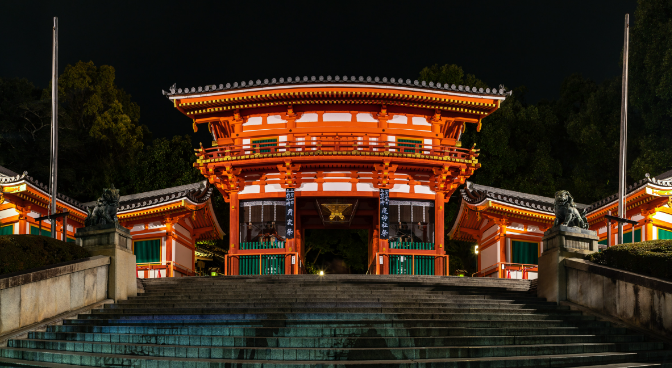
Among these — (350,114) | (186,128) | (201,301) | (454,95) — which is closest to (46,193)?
(350,114)

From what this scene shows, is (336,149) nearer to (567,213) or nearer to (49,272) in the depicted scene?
(567,213)

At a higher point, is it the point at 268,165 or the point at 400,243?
the point at 268,165

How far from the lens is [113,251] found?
1467 centimetres

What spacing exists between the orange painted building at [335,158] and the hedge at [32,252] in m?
10.2

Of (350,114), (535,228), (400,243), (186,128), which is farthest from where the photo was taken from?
(186,128)

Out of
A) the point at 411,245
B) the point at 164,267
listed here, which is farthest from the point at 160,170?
the point at 411,245

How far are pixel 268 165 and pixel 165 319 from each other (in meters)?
12.7

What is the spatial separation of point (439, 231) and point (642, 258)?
12.2 metres

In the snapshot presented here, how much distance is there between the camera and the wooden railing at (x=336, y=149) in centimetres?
2409

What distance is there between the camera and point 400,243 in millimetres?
24391

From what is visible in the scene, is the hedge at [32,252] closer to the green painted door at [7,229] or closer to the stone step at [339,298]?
the stone step at [339,298]

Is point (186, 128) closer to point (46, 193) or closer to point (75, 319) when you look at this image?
point (46, 193)

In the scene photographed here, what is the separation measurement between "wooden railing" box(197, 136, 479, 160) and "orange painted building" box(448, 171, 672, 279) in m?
2.31

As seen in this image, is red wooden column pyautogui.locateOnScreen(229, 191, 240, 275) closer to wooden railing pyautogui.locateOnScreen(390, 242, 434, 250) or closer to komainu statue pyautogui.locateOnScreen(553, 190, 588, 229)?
wooden railing pyautogui.locateOnScreen(390, 242, 434, 250)
